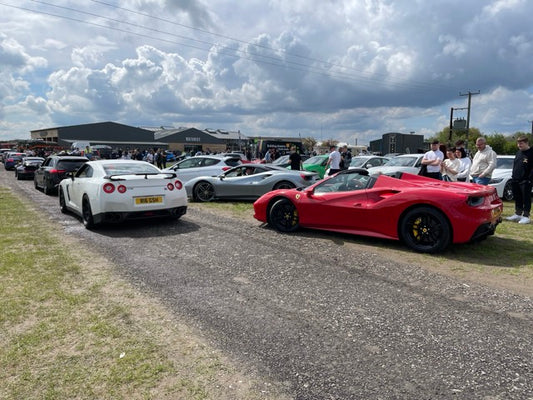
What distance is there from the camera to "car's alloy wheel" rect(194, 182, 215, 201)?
11693mm

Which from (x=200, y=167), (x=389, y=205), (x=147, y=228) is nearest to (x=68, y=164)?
(x=200, y=167)

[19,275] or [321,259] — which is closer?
[19,275]

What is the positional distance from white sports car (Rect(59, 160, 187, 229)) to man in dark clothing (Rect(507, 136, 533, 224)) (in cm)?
678

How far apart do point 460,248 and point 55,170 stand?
13.2 m

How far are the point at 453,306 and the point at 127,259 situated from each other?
4.15 metres

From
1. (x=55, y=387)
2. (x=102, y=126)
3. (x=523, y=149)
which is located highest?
(x=102, y=126)

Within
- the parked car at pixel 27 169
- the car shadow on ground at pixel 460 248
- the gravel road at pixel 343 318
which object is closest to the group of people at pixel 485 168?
the car shadow on ground at pixel 460 248

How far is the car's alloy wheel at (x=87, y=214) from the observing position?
770cm

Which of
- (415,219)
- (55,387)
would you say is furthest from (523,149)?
(55,387)

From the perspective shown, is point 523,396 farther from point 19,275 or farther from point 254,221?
point 254,221

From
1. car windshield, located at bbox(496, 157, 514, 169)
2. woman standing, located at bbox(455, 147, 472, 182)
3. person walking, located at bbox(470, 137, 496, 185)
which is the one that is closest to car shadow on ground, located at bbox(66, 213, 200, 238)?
person walking, located at bbox(470, 137, 496, 185)

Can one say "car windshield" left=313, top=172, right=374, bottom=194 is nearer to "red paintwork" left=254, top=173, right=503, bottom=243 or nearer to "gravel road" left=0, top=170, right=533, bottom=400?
"red paintwork" left=254, top=173, right=503, bottom=243

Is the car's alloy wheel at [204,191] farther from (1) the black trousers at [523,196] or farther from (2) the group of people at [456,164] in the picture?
(1) the black trousers at [523,196]

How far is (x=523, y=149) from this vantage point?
317 inches
